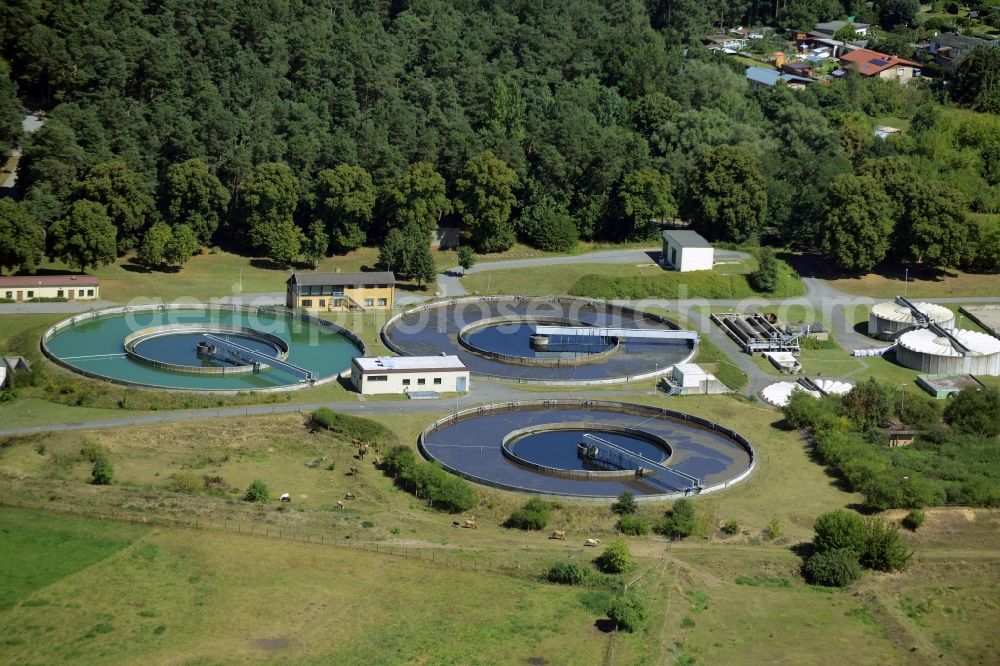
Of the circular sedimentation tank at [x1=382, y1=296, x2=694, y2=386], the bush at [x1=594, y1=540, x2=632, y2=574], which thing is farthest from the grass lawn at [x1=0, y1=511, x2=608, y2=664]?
the circular sedimentation tank at [x1=382, y1=296, x2=694, y2=386]

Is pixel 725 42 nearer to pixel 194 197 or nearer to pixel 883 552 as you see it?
pixel 194 197

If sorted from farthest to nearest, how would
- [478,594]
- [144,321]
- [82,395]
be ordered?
1. [144,321]
2. [82,395]
3. [478,594]

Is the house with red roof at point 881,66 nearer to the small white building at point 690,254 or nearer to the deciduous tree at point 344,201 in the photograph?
the small white building at point 690,254

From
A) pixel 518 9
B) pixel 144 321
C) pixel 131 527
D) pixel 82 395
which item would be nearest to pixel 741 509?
pixel 131 527

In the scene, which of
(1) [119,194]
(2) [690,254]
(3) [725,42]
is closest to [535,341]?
(2) [690,254]

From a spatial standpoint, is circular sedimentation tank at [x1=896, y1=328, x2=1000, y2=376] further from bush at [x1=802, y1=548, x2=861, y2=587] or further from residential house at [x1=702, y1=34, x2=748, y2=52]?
residential house at [x1=702, y1=34, x2=748, y2=52]

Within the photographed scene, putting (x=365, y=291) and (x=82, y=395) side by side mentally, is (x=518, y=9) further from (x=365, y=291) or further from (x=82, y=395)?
(x=82, y=395)

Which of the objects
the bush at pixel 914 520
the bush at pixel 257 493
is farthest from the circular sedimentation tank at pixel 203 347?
the bush at pixel 914 520

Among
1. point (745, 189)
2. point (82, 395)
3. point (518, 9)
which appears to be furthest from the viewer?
point (518, 9)
